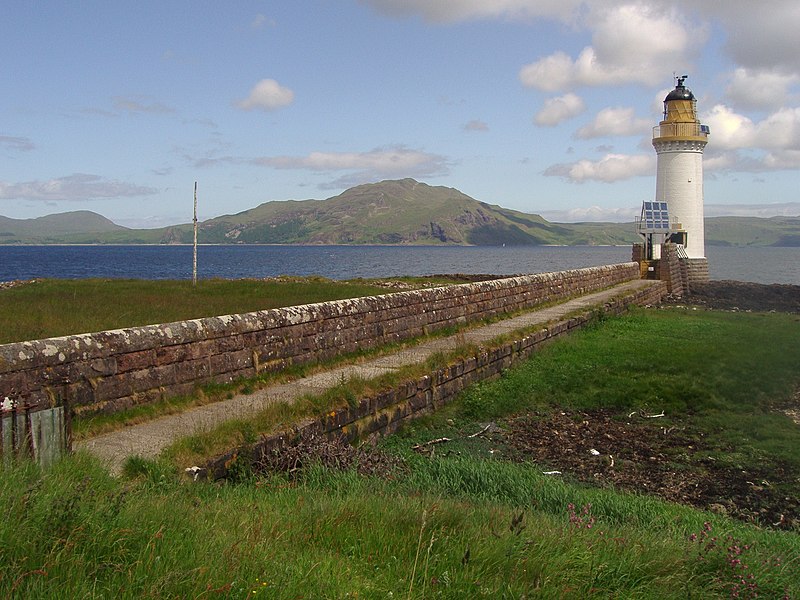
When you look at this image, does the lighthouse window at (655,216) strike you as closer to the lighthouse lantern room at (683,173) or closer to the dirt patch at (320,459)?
the lighthouse lantern room at (683,173)

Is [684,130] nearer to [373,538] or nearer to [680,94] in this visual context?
[680,94]

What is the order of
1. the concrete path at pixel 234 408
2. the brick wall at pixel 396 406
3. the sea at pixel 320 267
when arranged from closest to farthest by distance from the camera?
the concrete path at pixel 234 408 < the brick wall at pixel 396 406 < the sea at pixel 320 267

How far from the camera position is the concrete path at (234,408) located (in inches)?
229

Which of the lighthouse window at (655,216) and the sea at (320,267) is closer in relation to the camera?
the lighthouse window at (655,216)

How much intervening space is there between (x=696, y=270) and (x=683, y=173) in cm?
565

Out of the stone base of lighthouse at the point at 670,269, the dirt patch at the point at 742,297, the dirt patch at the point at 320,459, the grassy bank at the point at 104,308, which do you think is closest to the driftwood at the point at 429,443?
the dirt patch at the point at 320,459

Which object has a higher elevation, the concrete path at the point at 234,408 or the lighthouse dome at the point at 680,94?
the lighthouse dome at the point at 680,94

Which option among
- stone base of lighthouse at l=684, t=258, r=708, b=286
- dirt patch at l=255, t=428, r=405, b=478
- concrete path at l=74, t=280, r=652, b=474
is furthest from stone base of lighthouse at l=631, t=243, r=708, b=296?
dirt patch at l=255, t=428, r=405, b=478

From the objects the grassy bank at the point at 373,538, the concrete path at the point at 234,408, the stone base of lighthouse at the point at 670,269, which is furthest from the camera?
the stone base of lighthouse at the point at 670,269

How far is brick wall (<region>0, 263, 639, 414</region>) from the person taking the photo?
616 cm

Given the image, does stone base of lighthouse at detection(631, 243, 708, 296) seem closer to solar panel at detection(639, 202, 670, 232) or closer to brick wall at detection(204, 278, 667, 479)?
solar panel at detection(639, 202, 670, 232)

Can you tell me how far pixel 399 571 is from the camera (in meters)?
3.65

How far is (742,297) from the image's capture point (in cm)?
3512

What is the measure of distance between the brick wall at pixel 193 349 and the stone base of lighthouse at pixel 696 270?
98.3ft
